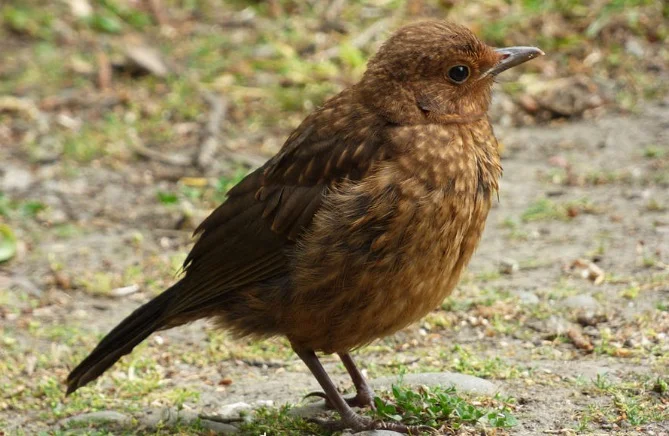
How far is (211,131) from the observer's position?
26.7ft

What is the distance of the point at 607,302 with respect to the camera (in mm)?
5402

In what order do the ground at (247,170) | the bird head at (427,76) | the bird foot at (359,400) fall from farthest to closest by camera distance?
the ground at (247,170)
the bird foot at (359,400)
the bird head at (427,76)

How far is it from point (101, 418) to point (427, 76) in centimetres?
207

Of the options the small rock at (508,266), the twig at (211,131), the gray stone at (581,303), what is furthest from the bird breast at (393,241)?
the twig at (211,131)

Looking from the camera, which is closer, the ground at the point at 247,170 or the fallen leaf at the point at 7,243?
the ground at the point at 247,170

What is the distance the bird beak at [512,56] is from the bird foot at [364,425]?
1518 millimetres

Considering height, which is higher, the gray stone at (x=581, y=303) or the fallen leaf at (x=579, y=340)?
the gray stone at (x=581, y=303)

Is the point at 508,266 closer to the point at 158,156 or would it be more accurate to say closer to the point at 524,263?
the point at 524,263

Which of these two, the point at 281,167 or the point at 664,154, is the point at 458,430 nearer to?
the point at 281,167

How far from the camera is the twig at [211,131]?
7.80m

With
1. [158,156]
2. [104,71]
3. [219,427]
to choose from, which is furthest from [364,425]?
[104,71]

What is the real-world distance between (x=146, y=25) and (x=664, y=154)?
5055mm

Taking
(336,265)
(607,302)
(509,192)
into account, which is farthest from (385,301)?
(509,192)

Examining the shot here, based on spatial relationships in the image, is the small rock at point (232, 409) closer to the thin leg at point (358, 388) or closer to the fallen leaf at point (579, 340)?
the thin leg at point (358, 388)
